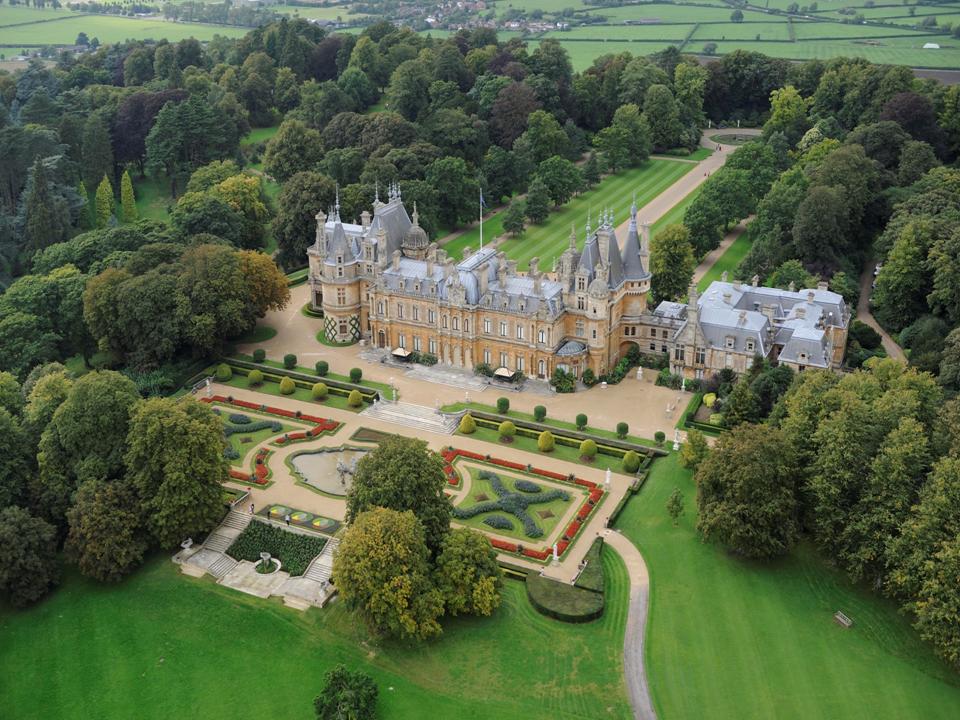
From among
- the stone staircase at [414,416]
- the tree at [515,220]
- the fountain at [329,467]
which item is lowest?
the fountain at [329,467]

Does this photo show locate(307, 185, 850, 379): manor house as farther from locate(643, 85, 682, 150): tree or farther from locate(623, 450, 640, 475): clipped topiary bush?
locate(643, 85, 682, 150): tree

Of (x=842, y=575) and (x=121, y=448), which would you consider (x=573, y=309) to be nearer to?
(x=842, y=575)

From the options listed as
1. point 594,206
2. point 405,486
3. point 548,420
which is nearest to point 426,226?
point 594,206

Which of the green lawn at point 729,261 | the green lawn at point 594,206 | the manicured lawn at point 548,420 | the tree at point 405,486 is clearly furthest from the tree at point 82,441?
the green lawn at point 729,261

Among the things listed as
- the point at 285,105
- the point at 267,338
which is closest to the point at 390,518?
the point at 267,338

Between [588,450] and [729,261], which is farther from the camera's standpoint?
[729,261]

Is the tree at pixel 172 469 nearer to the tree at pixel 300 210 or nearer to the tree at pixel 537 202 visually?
the tree at pixel 300 210

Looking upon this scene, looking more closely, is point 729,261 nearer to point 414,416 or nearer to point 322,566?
point 414,416
